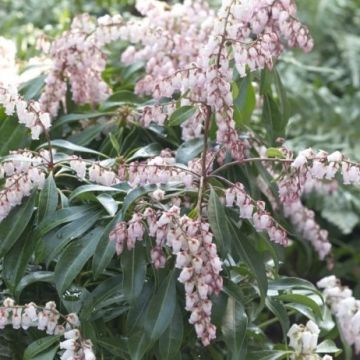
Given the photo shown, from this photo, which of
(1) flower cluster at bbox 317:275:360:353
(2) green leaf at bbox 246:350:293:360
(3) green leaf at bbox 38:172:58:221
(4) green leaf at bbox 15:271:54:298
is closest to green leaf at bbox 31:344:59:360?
(4) green leaf at bbox 15:271:54:298

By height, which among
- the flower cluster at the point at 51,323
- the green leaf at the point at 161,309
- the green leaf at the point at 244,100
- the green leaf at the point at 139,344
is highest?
the green leaf at the point at 244,100

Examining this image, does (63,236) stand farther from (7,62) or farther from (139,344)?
(7,62)

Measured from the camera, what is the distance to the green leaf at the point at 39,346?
1.27 metres

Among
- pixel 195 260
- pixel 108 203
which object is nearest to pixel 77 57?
pixel 108 203

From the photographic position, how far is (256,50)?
49.9 inches

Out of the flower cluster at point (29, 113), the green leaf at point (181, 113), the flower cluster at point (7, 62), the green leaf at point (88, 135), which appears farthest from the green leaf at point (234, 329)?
the flower cluster at point (7, 62)

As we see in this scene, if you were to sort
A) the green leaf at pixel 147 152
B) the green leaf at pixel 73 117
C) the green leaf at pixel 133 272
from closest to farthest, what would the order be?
the green leaf at pixel 133 272 < the green leaf at pixel 147 152 < the green leaf at pixel 73 117

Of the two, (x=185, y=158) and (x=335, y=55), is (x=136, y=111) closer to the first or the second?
(x=185, y=158)

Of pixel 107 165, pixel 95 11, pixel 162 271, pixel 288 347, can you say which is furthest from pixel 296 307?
pixel 95 11

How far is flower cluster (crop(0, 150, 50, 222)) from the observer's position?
4.25ft

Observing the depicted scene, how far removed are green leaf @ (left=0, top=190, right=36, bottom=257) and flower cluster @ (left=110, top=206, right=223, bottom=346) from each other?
24 cm

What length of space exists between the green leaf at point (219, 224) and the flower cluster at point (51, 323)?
0.25 meters

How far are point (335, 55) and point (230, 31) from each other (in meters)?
2.06

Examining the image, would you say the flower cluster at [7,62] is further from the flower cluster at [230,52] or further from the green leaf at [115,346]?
the green leaf at [115,346]
